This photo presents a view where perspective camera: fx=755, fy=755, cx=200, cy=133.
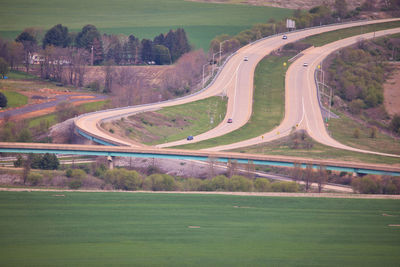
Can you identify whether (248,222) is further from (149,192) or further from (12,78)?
(12,78)

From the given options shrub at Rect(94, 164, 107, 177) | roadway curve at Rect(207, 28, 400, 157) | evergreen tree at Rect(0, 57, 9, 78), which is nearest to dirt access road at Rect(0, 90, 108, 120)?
evergreen tree at Rect(0, 57, 9, 78)

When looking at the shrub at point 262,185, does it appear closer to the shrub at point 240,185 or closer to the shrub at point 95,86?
the shrub at point 240,185

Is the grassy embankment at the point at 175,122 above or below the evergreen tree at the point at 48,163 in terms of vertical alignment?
above

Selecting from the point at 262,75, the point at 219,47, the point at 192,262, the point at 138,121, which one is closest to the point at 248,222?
the point at 192,262

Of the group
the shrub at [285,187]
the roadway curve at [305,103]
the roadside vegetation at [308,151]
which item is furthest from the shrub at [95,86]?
the shrub at [285,187]

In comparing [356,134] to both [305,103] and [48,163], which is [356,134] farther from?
[48,163]
